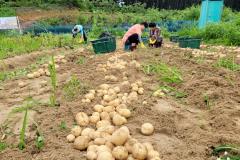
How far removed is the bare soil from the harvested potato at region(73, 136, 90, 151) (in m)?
0.06

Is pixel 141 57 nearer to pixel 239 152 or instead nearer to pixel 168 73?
pixel 168 73

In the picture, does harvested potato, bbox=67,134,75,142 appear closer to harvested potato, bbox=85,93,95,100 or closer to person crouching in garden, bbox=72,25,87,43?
harvested potato, bbox=85,93,95,100

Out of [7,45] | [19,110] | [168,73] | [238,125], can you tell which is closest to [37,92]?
[19,110]

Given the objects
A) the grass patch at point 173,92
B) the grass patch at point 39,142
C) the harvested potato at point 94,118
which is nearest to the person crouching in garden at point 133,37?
the grass patch at point 173,92

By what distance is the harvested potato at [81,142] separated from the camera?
3219mm

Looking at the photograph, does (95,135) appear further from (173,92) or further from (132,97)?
(173,92)

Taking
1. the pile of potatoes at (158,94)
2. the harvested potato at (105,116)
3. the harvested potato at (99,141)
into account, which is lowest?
the pile of potatoes at (158,94)

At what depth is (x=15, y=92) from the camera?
236 inches

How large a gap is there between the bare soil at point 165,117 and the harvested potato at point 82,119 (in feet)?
0.36

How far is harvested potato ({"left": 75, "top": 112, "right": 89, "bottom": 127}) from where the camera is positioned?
3746mm

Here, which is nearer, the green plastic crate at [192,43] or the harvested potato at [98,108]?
the harvested potato at [98,108]

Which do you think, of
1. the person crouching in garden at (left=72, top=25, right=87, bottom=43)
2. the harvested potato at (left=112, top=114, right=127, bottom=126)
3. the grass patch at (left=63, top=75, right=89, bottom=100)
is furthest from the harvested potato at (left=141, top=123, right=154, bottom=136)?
the person crouching in garden at (left=72, top=25, right=87, bottom=43)

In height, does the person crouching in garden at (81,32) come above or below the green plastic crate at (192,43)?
below

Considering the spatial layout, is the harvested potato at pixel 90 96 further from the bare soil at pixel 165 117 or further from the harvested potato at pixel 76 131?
the harvested potato at pixel 76 131
